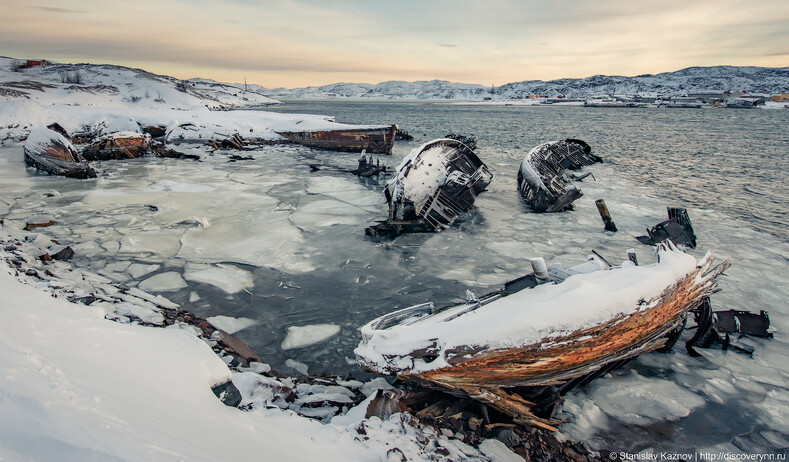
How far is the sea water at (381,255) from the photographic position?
3918 millimetres

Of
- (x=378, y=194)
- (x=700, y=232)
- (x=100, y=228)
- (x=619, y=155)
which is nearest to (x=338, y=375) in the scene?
(x=100, y=228)

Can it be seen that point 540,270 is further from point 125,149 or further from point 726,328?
point 125,149

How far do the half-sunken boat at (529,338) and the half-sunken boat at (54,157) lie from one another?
47.2ft

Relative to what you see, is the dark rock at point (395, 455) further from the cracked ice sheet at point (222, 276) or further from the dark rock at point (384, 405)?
the cracked ice sheet at point (222, 276)

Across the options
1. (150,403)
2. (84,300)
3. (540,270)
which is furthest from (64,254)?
(540,270)

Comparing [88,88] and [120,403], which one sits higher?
[88,88]

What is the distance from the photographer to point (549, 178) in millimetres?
12820

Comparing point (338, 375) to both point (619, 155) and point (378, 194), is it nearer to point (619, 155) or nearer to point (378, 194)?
point (378, 194)

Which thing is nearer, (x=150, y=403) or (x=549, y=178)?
(x=150, y=403)

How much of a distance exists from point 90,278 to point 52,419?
16.4ft

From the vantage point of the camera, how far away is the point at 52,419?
180 centimetres

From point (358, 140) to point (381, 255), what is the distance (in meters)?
16.2

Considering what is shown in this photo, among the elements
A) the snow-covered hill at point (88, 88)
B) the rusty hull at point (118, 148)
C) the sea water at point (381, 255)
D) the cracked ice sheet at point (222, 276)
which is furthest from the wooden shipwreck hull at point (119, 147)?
the snow-covered hill at point (88, 88)

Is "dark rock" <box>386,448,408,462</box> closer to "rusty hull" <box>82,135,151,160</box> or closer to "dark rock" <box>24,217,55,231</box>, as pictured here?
"dark rock" <box>24,217,55,231</box>
